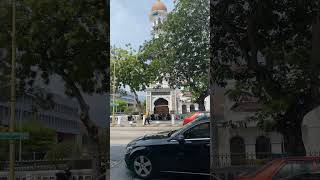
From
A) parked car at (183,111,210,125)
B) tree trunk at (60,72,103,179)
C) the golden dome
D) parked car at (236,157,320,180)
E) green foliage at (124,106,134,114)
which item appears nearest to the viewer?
green foliage at (124,106,134,114)

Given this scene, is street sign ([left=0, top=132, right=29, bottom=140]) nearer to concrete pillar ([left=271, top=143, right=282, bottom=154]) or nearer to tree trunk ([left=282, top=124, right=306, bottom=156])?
concrete pillar ([left=271, top=143, right=282, bottom=154])

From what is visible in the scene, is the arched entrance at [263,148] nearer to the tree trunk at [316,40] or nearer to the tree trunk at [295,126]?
the tree trunk at [295,126]

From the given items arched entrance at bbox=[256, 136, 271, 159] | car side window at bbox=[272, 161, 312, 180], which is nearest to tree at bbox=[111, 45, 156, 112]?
arched entrance at bbox=[256, 136, 271, 159]

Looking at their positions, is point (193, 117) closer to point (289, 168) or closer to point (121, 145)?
point (121, 145)

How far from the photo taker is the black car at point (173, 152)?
18.6 ft

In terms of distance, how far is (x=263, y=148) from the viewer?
226 inches

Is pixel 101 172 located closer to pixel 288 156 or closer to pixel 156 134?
pixel 156 134

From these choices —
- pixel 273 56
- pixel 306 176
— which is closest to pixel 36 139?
pixel 273 56

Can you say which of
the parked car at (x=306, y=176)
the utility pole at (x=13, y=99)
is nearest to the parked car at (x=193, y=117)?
the parked car at (x=306, y=176)

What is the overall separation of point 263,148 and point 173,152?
111 cm

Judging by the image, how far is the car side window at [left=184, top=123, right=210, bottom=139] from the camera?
5.70 m

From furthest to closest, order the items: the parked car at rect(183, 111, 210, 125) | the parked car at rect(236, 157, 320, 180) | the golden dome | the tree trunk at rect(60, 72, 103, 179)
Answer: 1. the tree trunk at rect(60, 72, 103, 179)
2. the golden dome
3. the parked car at rect(183, 111, 210, 125)
4. the parked car at rect(236, 157, 320, 180)

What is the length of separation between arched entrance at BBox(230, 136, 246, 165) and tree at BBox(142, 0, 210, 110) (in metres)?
0.58

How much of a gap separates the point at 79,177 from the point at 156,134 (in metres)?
1.15
